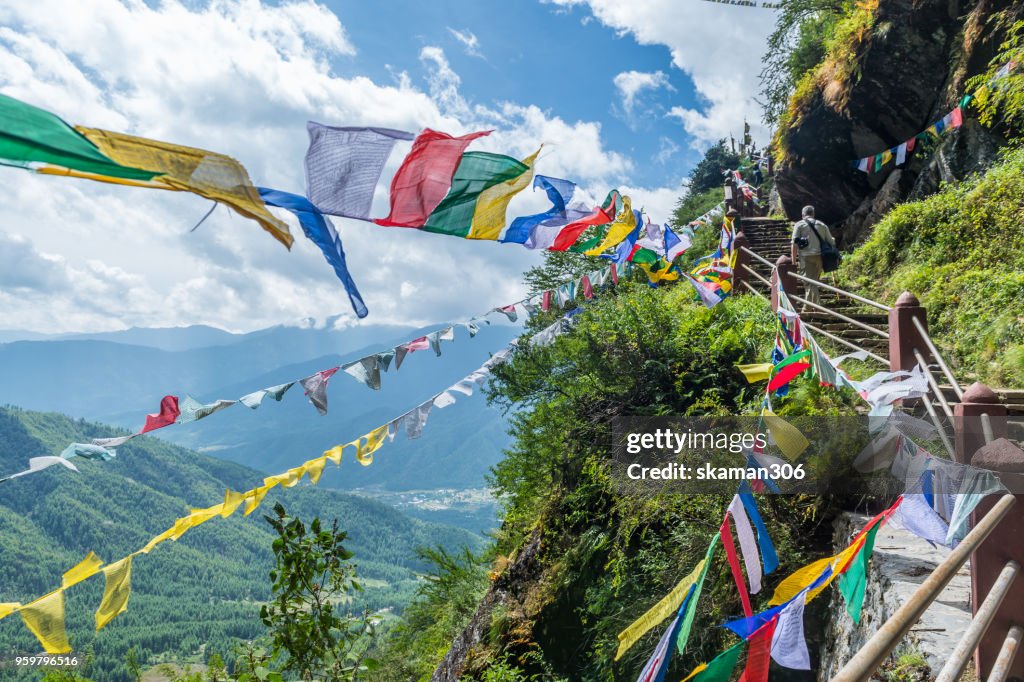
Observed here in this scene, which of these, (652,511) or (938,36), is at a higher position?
(938,36)

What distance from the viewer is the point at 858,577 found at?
10.1 ft

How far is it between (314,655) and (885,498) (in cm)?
436

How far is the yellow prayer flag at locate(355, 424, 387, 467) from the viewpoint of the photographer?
219 inches

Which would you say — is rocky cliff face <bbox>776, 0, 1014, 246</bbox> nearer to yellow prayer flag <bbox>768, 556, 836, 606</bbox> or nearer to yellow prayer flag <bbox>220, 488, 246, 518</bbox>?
yellow prayer flag <bbox>768, 556, 836, 606</bbox>

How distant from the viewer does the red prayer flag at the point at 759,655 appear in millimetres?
2602

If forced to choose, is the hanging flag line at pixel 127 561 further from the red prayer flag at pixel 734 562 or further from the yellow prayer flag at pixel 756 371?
the yellow prayer flag at pixel 756 371

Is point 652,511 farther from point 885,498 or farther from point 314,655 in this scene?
point 314,655

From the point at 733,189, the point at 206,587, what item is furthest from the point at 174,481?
the point at 733,189

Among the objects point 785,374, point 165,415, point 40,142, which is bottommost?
point 165,415

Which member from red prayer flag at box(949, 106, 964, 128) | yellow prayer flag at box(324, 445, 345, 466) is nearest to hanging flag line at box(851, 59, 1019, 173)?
red prayer flag at box(949, 106, 964, 128)

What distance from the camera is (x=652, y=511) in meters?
6.09

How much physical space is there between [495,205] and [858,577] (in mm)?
2896

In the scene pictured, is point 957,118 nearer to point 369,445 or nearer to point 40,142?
point 369,445

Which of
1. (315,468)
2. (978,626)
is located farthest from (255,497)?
(978,626)
